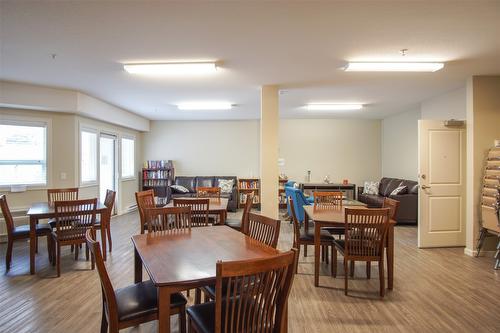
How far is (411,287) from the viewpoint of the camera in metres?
3.02

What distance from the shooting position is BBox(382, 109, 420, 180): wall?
6468 mm

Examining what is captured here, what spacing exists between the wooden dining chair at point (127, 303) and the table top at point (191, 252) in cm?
23

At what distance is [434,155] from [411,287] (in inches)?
93.2

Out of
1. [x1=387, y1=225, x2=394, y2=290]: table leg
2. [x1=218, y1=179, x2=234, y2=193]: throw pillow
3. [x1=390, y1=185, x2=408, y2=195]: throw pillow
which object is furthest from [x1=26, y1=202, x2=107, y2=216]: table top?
[x1=390, y1=185, x2=408, y2=195]: throw pillow

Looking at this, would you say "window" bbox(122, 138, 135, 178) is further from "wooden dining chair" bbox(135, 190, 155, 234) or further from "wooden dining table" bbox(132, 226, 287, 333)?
"wooden dining table" bbox(132, 226, 287, 333)

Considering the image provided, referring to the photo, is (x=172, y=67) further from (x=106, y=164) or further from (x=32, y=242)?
(x=106, y=164)

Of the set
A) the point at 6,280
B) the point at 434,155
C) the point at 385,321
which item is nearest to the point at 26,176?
the point at 6,280

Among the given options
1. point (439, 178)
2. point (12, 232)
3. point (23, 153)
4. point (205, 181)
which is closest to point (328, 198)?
point (439, 178)

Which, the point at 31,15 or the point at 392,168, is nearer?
the point at 31,15

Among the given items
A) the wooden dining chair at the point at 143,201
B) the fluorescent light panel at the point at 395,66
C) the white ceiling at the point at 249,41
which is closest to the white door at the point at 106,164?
the white ceiling at the point at 249,41

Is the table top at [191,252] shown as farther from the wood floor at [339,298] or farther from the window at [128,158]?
the window at [128,158]

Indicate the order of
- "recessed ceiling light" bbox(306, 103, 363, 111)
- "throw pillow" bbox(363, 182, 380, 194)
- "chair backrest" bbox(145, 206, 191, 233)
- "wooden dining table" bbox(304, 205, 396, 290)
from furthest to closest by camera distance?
"throw pillow" bbox(363, 182, 380, 194) → "recessed ceiling light" bbox(306, 103, 363, 111) → "wooden dining table" bbox(304, 205, 396, 290) → "chair backrest" bbox(145, 206, 191, 233)

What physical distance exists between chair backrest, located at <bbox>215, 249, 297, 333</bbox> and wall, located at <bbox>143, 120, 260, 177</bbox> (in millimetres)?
6845

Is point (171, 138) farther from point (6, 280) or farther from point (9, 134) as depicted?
point (6, 280)
